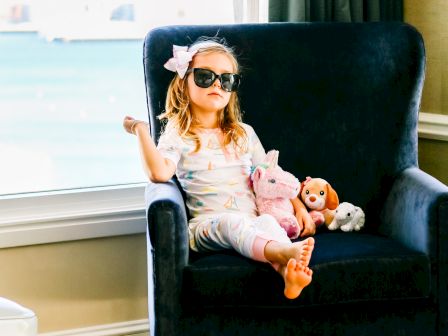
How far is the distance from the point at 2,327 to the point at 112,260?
1.60m

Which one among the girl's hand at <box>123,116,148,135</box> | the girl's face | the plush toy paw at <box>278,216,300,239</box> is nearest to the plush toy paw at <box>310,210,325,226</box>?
the plush toy paw at <box>278,216,300,239</box>

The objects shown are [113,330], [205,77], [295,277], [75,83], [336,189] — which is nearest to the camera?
[295,277]

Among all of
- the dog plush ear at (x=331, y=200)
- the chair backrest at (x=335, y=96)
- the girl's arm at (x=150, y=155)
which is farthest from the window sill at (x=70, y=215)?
the dog plush ear at (x=331, y=200)

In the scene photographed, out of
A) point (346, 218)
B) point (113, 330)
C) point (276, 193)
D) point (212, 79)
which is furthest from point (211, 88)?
point (113, 330)

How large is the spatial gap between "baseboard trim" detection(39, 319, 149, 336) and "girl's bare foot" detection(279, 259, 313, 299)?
0.97 meters

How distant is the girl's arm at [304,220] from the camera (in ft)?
8.41

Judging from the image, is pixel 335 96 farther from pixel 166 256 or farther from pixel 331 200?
pixel 166 256

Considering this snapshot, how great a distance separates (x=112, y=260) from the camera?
2.90 metres

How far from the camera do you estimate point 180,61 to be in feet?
8.57

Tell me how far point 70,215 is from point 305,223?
0.81 m

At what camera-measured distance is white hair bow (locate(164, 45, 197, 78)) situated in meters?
2.61

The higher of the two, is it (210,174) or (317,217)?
(210,174)

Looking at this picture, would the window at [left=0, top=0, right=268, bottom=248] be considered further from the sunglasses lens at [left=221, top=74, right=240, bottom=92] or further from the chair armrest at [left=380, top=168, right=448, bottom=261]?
the chair armrest at [left=380, top=168, right=448, bottom=261]

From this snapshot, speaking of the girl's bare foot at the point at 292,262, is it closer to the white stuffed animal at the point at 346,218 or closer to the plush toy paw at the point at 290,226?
the plush toy paw at the point at 290,226
